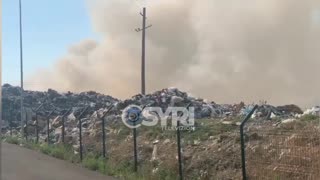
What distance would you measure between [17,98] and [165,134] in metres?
27.8

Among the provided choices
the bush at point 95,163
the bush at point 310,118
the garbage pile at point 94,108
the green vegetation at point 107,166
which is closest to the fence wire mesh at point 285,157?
the green vegetation at point 107,166

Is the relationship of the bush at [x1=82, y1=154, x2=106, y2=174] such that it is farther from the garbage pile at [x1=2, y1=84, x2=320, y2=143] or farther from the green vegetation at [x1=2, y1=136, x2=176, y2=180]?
the garbage pile at [x1=2, y1=84, x2=320, y2=143]

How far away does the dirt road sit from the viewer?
15.7 meters

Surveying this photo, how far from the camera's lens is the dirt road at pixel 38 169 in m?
15.7

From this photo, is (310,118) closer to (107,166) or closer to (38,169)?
(107,166)

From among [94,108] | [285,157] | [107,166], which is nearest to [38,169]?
[107,166]

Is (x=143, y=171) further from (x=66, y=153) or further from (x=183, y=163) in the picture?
(x=66, y=153)

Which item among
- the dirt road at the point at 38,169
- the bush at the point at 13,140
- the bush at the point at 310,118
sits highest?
the bush at the point at 310,118

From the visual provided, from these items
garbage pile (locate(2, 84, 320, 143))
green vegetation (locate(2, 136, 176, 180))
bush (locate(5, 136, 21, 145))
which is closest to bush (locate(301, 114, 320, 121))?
garbage pile (locate(2, 84, 320, 143))

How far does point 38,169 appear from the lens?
1714cm

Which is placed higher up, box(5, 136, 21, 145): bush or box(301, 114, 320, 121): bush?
box(301, 114, 320, 121): bush

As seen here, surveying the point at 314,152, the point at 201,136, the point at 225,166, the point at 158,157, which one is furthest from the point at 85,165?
the point at 314,152

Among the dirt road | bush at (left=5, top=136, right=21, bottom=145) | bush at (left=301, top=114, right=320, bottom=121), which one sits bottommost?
the dirt road

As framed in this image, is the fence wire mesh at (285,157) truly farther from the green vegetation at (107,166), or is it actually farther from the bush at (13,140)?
the bush at (13,140)
